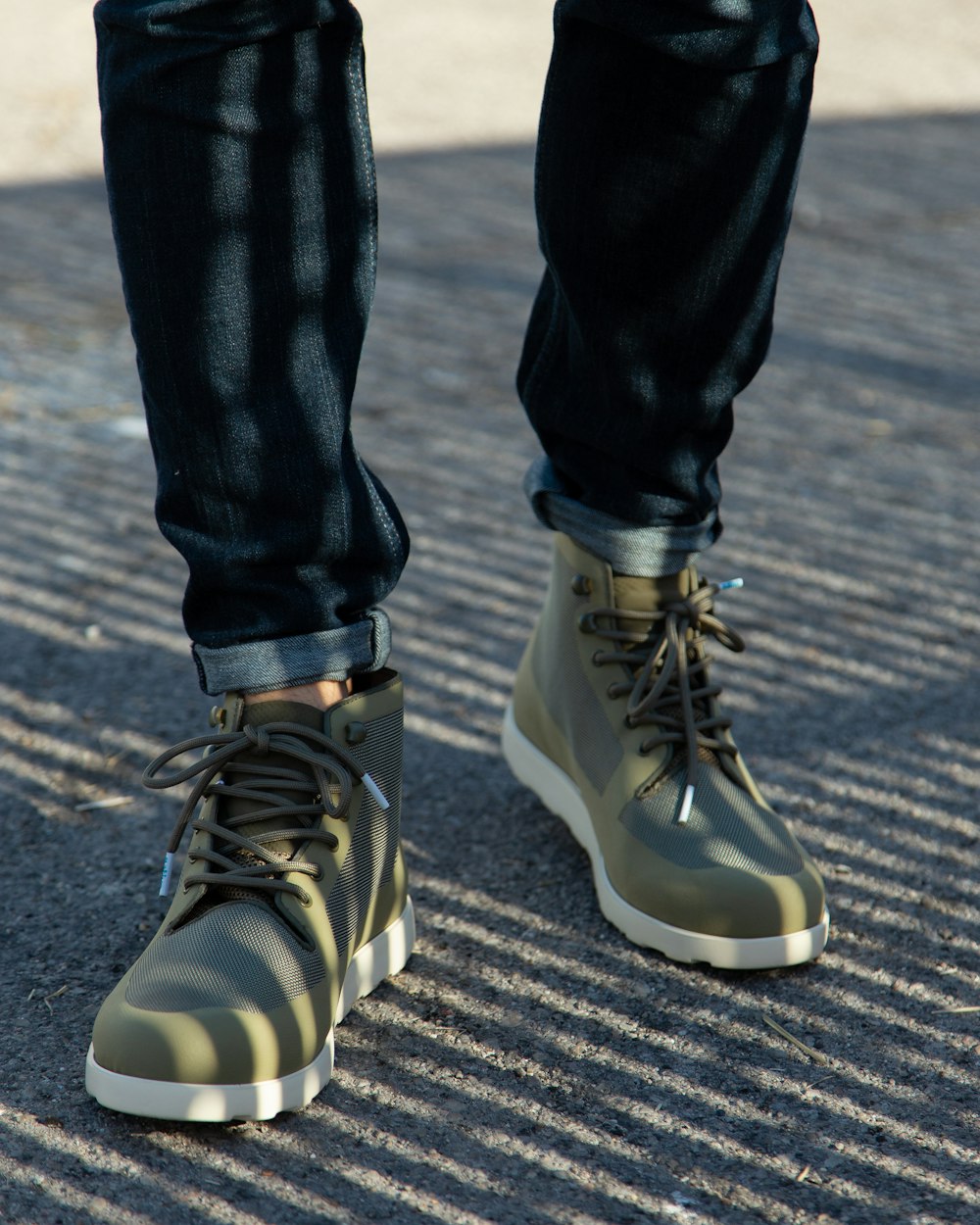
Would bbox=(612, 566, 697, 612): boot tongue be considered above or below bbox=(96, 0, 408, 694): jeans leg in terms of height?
below

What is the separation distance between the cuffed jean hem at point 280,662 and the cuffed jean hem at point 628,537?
1.02 ft

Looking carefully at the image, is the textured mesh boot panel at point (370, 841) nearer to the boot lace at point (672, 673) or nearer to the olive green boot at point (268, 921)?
the olive green boot at point (268, 921)

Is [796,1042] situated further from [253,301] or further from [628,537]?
[253,301]

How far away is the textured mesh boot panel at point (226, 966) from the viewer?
1.15 meters

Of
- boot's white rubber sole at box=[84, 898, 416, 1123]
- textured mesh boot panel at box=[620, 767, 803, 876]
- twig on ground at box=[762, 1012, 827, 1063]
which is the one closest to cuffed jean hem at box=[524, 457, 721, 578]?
textured mesh boot panel at box=[620, 767, 803, 876]

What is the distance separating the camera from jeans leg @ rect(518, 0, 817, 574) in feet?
4.17

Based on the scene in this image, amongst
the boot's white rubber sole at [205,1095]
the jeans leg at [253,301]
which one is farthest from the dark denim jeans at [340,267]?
the boot's white rubber sole at [205,1095]

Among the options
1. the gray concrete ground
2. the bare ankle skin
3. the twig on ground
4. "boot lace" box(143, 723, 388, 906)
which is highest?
the bare ankle skin

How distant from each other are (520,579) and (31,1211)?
134 cm

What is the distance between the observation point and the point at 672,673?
4.80 ft

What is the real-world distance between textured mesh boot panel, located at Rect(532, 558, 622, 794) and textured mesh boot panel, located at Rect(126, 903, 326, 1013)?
1.37ft

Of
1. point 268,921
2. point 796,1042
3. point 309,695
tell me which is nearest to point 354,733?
point 309,695

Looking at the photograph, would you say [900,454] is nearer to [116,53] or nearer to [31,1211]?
[116,53]

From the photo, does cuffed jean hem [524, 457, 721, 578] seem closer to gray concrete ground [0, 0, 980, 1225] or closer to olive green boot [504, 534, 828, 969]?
olive green boot [504, 534, 828, 969]
